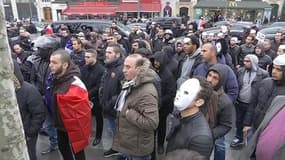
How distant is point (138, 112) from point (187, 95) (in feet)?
2.89

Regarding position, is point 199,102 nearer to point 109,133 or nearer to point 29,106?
point 29,106

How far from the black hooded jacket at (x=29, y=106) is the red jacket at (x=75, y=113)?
24 centimetres

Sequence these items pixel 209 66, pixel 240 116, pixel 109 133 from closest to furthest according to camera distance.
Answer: pixel 209 66 → pixel 240 116 → pixel 109 133

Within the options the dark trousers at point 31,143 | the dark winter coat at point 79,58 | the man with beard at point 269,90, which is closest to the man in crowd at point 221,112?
the man with beard at point 269,90

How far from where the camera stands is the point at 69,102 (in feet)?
11.4

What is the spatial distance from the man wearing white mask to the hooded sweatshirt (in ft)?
8.01

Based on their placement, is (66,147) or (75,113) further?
(66,147)

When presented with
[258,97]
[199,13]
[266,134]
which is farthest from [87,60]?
[199,13]

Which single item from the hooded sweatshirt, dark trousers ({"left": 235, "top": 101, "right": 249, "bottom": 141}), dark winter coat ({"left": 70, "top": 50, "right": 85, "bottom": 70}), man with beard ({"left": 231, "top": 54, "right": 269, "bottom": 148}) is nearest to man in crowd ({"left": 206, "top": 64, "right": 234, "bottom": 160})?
man with beard ({"left": 231, "top": 54, "right": 269, "bottom": 148})

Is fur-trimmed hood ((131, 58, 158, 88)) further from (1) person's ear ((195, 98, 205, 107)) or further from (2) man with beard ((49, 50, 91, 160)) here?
(1) person's ear ((195, 98, 205, 107))

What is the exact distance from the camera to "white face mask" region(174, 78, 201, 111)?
2.41 meters

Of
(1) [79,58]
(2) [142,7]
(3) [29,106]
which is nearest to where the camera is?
(3) [29,106]

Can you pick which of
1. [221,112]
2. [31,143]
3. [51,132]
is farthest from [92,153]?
[221,112]

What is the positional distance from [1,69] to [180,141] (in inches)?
56.8
